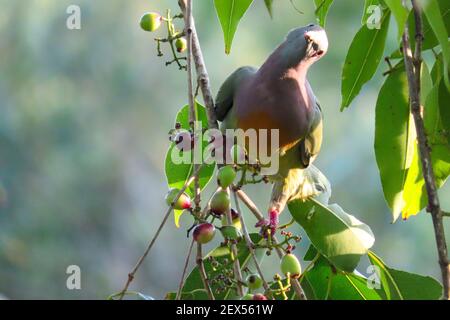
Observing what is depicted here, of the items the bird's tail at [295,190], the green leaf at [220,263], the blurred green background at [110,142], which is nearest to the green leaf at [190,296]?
the green leaf at [220,263]

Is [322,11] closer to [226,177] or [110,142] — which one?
[226,177]

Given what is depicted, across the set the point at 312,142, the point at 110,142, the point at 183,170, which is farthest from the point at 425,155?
the point at 110,142

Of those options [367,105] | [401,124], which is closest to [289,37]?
[401,124]

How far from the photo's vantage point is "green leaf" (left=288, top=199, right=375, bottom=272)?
124 cm

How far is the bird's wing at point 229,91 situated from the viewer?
4.63 ft

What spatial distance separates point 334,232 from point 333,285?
0.10m

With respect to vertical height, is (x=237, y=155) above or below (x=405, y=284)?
above

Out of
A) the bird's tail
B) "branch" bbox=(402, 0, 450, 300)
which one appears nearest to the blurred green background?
the bird's tail

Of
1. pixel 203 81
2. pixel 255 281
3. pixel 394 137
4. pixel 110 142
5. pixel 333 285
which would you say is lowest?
pixel 110 142

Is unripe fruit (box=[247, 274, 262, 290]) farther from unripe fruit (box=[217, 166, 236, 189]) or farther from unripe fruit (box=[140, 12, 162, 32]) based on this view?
unripe fruit (box=[140, 12, 162, 32])

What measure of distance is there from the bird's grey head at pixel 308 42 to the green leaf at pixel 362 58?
10 centimetres

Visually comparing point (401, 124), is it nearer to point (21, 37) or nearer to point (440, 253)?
point (440, 253)

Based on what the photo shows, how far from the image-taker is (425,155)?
1.02m

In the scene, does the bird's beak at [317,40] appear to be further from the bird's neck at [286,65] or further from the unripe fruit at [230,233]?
the unripe fruit at [230,233]
